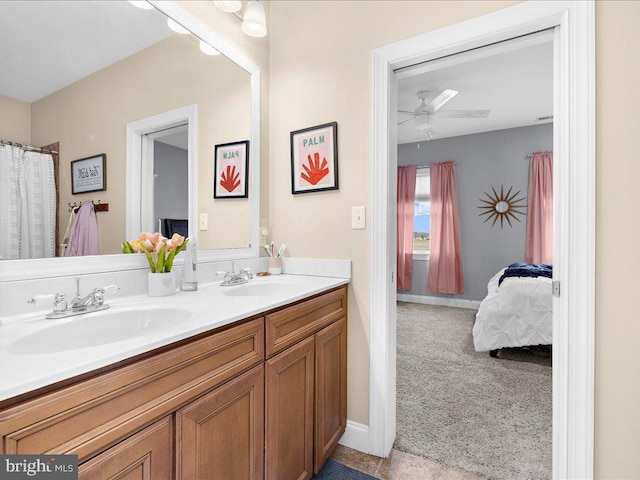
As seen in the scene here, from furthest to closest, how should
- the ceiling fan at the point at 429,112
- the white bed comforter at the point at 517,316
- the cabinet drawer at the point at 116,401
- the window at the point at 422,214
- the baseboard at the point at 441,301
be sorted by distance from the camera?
the window at the point at 422,214 → the baseboard at the point at 441,301 → the ceiling fan at the point at 429,112 → the white bed comforter at the point at 517,316 → the cabinet drawer at the point at 116,401

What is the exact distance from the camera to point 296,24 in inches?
76.7

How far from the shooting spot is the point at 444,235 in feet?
16.3

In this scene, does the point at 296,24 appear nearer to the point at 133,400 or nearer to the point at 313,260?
the point at 313,260

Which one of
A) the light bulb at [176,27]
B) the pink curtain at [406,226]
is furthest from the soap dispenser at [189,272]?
the pink curtain at [406,226]

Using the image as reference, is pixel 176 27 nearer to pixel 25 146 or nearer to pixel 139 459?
pixel 25 146

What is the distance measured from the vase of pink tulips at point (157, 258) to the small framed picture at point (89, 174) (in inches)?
9.5

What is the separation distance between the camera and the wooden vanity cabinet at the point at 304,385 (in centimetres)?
114

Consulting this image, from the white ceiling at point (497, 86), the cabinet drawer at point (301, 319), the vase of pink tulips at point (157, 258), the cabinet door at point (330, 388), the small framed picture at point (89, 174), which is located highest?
the white ceiling at point (497, 86)

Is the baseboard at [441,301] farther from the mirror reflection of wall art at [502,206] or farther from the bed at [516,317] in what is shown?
the bed at [516,317]

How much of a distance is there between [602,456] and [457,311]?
3527 mm

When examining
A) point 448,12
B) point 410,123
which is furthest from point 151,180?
point 410,123

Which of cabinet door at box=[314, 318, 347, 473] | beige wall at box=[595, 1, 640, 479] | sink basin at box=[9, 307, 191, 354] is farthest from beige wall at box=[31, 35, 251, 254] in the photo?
beige wall at box=[595, 1, 640, 479]

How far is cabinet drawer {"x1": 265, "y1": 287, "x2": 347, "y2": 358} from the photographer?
1.15 m

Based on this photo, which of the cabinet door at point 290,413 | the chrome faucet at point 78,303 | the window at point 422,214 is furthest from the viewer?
the window at point 422,214
